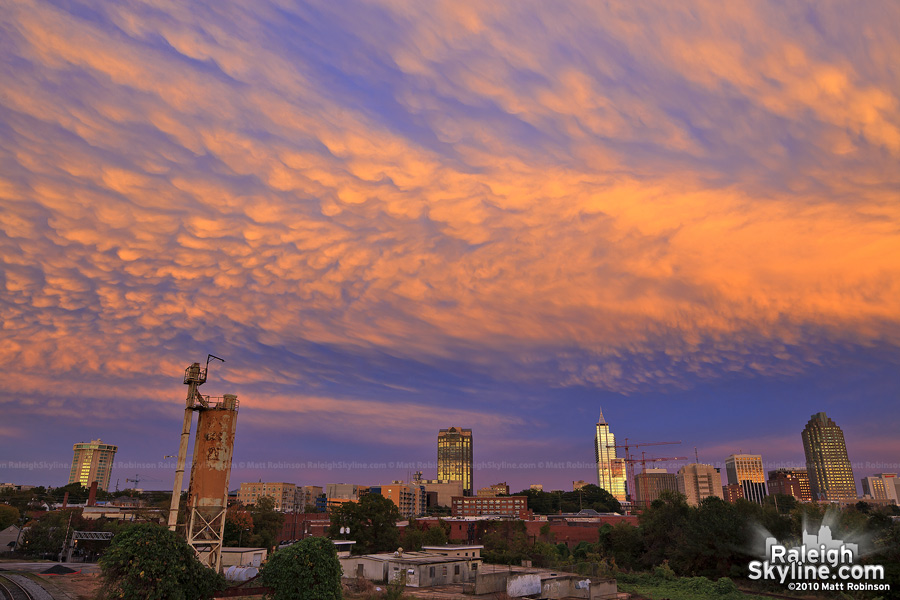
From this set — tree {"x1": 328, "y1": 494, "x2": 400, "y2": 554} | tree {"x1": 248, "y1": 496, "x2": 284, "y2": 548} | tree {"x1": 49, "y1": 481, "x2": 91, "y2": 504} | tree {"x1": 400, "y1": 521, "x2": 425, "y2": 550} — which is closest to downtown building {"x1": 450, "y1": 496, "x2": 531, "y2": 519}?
tree {"x1": 400, "y1": 521, "x2": 425, "y2": 550}

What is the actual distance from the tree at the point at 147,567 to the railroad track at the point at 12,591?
2456 cm

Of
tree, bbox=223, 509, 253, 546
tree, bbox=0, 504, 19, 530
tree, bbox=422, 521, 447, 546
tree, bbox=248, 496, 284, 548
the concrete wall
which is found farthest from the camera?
tree, bbox=422, 521, 447, 546

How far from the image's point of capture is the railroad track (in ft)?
129

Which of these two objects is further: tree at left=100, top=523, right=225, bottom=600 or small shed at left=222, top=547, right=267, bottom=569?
small shed at left=222, top=547, right=267, bottom=569

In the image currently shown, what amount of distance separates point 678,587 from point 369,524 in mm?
44428

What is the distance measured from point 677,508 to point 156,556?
66406mm

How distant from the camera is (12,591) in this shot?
A: 41.7m

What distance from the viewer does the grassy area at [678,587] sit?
1880 inches

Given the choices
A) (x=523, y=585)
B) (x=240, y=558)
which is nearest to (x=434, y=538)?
(x=240, y=558)

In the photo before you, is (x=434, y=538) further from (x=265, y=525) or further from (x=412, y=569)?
(x=412, y=569)

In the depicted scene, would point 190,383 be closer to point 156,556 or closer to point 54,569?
point 156,556

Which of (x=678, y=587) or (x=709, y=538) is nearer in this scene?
(x=678, y=587)

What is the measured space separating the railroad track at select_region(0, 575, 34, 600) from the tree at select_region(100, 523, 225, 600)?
24561 mm

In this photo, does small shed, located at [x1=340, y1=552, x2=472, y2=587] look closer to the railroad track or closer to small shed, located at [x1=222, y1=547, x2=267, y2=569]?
small shed, located at [x1=222, y1=547, x2=267, y2=569]
